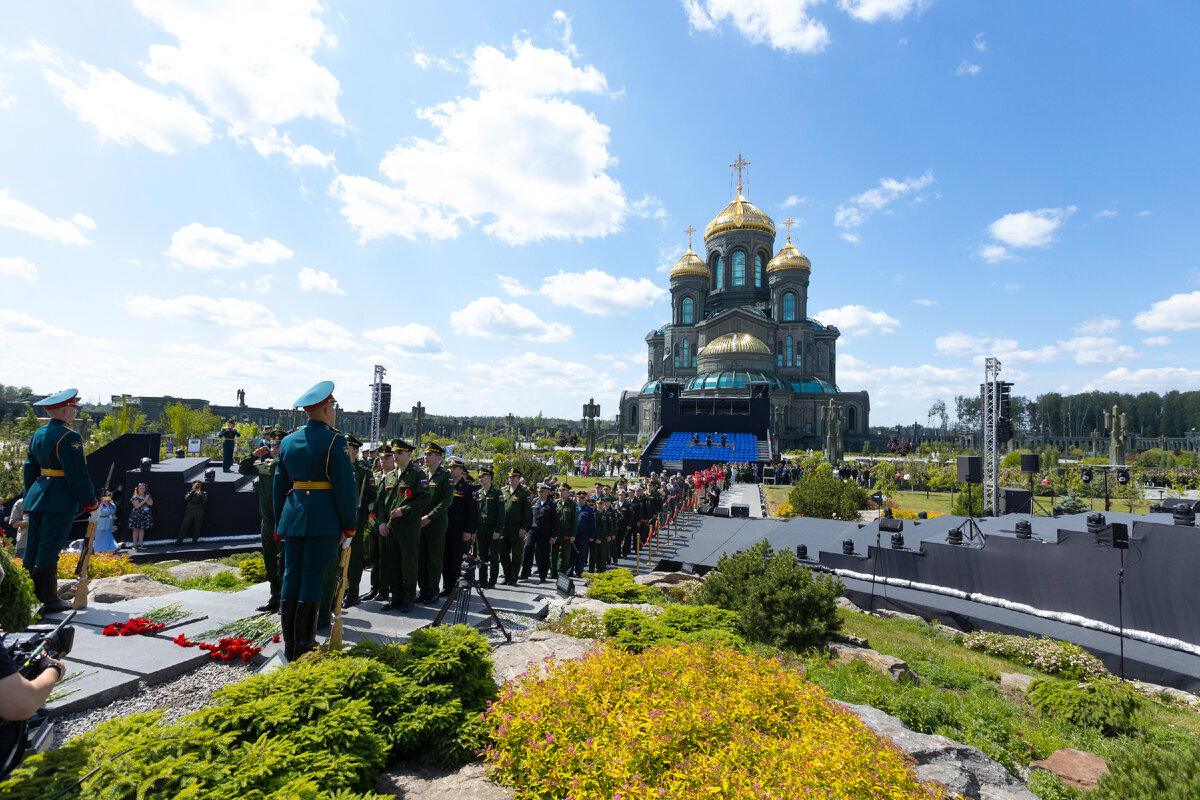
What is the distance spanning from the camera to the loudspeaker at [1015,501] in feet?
63.4

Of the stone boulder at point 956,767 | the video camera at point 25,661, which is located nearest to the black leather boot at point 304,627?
the video camera at point 25,661

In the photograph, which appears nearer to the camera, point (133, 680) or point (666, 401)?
point (133, 680)

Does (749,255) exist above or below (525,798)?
above

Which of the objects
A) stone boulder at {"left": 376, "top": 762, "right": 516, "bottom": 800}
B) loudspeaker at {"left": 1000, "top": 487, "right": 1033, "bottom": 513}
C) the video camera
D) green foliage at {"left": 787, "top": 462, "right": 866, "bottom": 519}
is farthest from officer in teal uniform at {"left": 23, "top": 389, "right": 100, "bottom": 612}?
loudspeaker at {"left": 1000, "top": 487, "right": 1033, "bottom": 513}

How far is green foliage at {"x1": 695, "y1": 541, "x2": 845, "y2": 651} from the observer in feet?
23.0

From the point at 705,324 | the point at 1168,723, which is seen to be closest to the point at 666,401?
the point at 705,324

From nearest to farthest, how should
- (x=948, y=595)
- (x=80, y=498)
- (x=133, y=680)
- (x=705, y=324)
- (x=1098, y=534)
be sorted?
(x=133, y=680) < (x=80, y=498) < (x=1098, y=534) < (x=948, y=595) < (x=705, y=324)

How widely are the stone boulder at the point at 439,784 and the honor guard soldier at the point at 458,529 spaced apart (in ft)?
13.2

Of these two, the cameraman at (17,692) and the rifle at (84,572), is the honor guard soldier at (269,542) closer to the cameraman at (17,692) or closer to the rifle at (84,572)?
the rifle at (84,572)

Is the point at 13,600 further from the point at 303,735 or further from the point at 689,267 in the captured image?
the point at 689,267

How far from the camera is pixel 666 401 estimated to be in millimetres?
42219

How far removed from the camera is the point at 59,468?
5.02 metres

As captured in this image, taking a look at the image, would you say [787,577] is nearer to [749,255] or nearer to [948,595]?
[948,595]

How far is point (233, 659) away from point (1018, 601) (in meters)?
12.7
